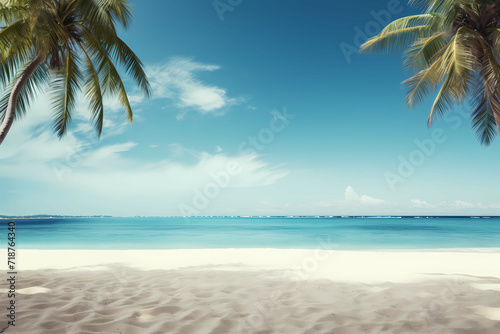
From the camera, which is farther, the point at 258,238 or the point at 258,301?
the point at 258,238

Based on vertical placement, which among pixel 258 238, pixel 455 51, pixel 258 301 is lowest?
pixel 258 238

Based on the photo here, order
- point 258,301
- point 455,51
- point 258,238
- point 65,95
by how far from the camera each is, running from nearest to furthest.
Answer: point 258,301, point 455,51, point 65,95, point 258,238

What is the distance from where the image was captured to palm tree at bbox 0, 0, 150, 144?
232 inches

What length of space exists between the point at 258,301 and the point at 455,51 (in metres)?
6.61

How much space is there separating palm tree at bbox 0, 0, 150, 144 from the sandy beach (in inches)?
137

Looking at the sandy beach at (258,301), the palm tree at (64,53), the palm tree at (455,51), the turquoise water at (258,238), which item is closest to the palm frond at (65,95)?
the palm tree at (64,53)

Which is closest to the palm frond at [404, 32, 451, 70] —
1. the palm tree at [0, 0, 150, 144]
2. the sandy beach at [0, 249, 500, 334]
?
the sandy beach at [0, 249, 500, 334]

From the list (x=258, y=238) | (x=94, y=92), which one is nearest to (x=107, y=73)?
(x=94, y=92)

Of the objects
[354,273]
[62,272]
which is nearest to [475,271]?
[354,273]

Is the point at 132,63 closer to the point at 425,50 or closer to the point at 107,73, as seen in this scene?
the point at 107,73

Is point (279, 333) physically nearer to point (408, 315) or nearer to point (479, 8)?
point (408, 315)

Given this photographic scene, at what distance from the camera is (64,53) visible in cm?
797

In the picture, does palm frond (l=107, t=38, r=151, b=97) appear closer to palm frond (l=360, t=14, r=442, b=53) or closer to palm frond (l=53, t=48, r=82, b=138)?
palm frond (l=53, t=48, r=82, b=138)

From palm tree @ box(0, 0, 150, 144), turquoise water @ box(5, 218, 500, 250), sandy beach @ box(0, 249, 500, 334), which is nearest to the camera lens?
sandy beach @ box(0, 249, 500, 334)
